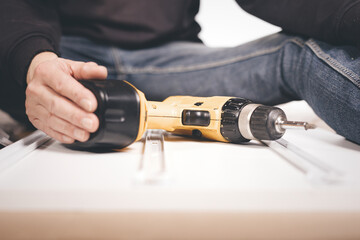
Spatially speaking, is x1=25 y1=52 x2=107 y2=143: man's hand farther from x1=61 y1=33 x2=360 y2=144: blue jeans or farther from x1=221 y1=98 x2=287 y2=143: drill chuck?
x1=61 y1=33 x2=360 y2=144: blue jeans

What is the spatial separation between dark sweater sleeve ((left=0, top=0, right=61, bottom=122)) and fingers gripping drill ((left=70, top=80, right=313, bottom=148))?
251 mm

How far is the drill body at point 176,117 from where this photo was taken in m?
0.38

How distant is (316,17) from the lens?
1.89ft

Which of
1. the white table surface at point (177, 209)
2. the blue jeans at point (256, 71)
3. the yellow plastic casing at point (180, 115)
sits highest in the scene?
the blue jeans at point (256, 71)

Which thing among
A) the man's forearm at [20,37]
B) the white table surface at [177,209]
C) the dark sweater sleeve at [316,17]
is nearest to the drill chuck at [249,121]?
the white table surface at [177,209]

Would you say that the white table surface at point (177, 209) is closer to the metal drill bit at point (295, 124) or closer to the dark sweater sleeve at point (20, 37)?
the metal drill bit at point (295, 124)

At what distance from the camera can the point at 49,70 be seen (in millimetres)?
415

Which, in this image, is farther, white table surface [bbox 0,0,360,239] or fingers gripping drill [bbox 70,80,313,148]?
fingers gripping drill [bbox 70,80,313,148]

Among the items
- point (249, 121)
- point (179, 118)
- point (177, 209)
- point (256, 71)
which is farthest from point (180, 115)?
point (256, 71)

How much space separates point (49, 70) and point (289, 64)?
1.80 feet

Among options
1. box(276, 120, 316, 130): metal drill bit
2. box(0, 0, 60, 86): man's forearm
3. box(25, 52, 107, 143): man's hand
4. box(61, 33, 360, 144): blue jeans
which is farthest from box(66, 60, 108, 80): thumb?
box(61, 33, 360, 144): blue jeans

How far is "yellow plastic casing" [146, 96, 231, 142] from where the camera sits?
1.56 feet

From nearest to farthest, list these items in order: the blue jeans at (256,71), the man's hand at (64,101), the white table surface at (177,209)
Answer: the white table surface at (177,209)
the man's hand at (64,101)
the blue jeans at (256,71)

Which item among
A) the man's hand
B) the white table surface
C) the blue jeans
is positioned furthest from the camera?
the blue jeans
